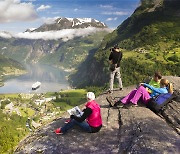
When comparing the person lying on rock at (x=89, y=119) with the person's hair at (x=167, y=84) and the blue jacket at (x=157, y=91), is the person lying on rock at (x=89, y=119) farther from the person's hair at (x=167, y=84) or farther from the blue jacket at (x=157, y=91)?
the person's hair at (x=167, y=84)

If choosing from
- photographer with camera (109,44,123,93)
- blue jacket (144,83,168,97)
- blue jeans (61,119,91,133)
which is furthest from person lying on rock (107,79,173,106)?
blue jeans (61,119,91,133)

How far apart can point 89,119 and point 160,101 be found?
645 cm

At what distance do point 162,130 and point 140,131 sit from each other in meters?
1.44

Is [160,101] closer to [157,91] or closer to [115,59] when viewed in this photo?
[157,91]

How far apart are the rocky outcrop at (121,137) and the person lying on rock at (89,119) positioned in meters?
0.38

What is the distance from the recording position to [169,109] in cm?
2253

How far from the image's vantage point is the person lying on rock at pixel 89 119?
18469 millimetres

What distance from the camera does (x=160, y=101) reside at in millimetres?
22562

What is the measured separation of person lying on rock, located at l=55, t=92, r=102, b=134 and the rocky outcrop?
1.24ft

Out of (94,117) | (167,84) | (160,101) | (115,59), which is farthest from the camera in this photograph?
(115,59)

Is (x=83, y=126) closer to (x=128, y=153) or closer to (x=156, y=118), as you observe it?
(x=128, y=153)

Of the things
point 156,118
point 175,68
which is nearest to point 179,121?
point 156,118

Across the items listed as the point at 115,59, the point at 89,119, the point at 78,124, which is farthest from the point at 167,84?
the point at 78,124

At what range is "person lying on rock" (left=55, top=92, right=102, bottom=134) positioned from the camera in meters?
18.5
